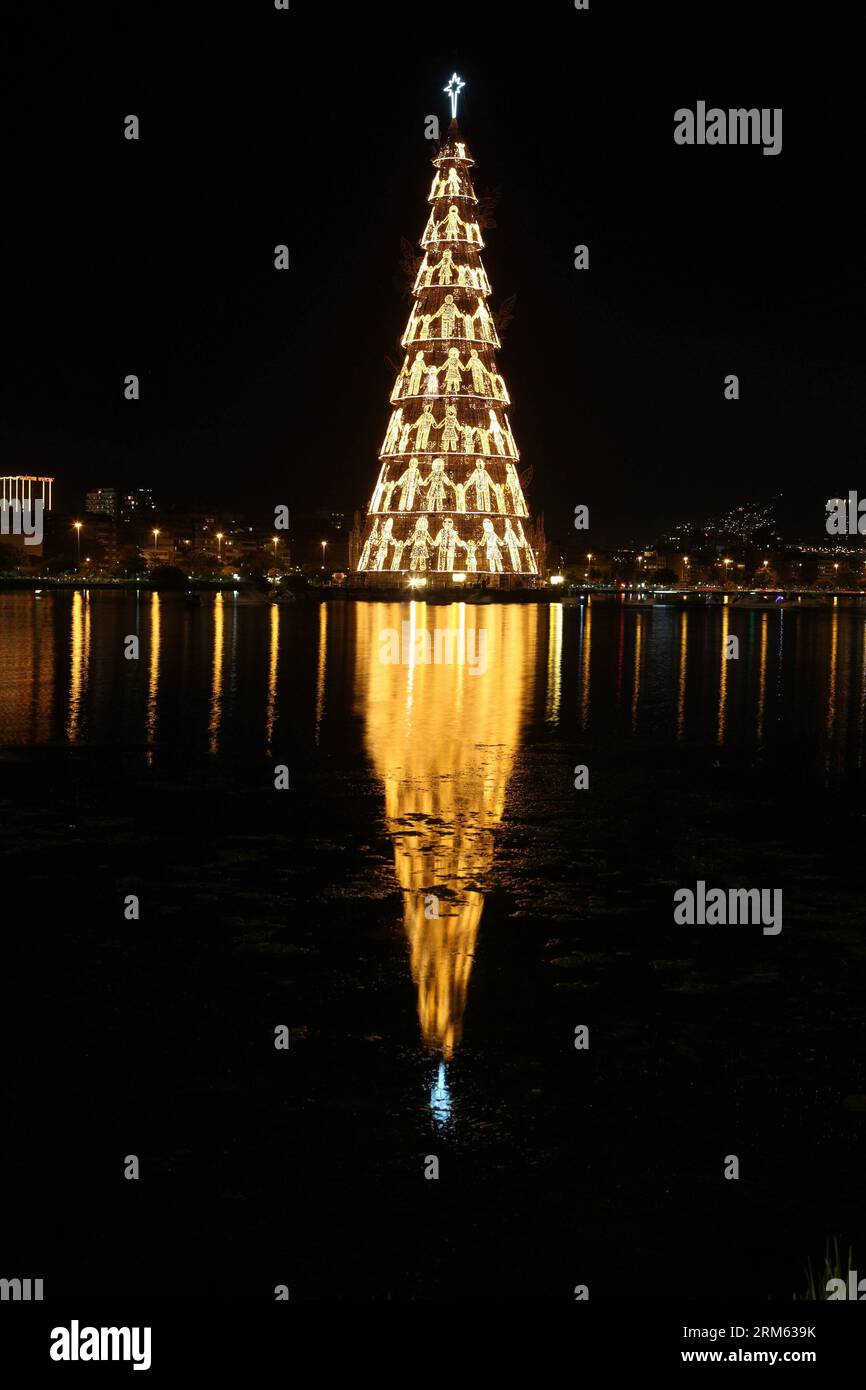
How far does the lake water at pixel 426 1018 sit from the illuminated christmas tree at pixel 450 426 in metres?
64.9

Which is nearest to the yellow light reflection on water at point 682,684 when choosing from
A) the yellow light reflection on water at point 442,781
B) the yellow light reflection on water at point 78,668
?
the yellow light reflection on water at point 442,781

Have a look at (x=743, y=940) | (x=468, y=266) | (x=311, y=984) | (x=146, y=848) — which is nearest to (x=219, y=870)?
(x=146, y=848)

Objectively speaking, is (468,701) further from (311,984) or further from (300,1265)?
(300,1265)

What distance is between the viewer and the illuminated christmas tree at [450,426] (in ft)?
261

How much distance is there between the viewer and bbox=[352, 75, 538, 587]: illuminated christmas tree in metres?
79.5

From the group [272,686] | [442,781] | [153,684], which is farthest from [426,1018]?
[153,684]

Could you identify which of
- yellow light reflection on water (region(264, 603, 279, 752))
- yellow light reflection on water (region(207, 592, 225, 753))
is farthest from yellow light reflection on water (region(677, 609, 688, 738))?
yellow light reflection on water (region(207, 592, 225, 753))

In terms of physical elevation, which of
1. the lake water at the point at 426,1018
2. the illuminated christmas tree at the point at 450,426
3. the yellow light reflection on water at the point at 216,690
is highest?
the illuminated christmas tree at the point at 450,426

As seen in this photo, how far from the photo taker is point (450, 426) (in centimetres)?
7919

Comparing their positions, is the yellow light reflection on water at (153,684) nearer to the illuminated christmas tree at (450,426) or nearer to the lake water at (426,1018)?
the lake water at (426,1018)

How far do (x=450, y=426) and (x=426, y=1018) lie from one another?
74.4 meters

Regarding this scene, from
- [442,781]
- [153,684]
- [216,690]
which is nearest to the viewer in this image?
[442,781]

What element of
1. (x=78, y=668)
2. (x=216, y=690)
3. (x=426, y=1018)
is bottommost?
(x=426, y=1018)

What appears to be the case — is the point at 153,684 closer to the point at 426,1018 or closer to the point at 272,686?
the point at 272,686
